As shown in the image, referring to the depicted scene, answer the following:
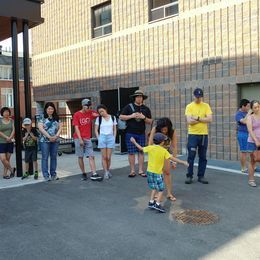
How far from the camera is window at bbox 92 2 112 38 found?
1317 centimetres

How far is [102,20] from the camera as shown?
1348 centimetres

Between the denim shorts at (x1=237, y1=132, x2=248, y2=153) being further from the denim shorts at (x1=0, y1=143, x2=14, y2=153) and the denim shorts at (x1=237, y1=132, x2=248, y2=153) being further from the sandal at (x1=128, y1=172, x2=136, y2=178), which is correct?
the denim shorts at (x1=0, y1=143, x2=14, y2=153)

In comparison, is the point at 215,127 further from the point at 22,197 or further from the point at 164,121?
the point at 22,197

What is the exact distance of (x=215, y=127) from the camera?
9.95 meters

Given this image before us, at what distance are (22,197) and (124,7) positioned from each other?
26.5 feet

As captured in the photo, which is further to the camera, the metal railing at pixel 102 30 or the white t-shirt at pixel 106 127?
the metal railing at pixel 102 30

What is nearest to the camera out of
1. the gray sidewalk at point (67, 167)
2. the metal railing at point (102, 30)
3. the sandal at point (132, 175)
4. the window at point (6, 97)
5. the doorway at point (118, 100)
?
the gray sidewalk at point (67, 167)

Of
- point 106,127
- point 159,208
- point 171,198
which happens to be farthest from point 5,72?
point 159,208

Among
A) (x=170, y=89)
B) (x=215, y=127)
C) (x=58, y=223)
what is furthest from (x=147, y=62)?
(x=58, y=223)

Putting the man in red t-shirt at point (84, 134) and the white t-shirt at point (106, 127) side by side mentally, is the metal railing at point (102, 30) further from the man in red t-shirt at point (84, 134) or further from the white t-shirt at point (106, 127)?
the white t-shirt at point (106, 127)

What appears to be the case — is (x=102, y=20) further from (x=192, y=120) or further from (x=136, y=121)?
(x=192, y=120)

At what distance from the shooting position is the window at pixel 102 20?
13.2m

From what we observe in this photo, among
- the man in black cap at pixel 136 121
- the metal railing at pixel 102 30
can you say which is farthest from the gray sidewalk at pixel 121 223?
the metal railing at pixel 102 30

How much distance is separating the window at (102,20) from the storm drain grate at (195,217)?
915 cm
